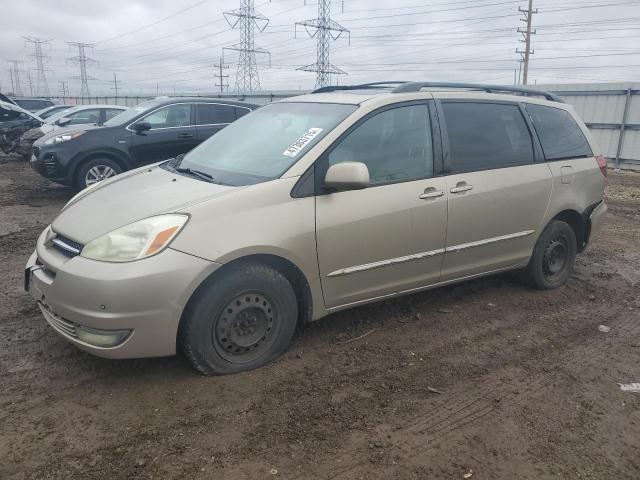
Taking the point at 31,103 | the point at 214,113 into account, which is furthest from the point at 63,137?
the point at 31,103

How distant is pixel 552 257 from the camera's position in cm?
494

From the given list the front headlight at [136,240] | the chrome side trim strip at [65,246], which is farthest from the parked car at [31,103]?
the front headlight at [136,240]

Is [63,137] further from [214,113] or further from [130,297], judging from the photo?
[130,297]

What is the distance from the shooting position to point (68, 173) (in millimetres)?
8266

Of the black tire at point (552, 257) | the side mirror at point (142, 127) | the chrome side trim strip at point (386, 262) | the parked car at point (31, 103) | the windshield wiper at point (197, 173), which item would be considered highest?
the parked car at point (31, 103)

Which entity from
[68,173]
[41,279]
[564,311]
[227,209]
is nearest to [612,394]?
[564,311]

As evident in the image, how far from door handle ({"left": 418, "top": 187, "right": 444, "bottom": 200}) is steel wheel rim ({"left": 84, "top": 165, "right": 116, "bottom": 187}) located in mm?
6169

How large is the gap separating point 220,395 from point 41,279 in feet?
4.23

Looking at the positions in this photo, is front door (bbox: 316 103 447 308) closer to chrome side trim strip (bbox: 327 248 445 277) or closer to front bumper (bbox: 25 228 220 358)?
chrome side trim strip (bbox: 327 248 445 277)

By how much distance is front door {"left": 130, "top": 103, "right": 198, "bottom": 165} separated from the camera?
28.1 feet

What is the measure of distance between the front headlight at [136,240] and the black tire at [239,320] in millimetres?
364

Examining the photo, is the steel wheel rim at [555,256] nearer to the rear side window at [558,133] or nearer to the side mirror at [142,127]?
the rear side window at [558,133]

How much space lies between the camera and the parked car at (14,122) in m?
13.7

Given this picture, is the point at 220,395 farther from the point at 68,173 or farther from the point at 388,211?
the point at 68,173
